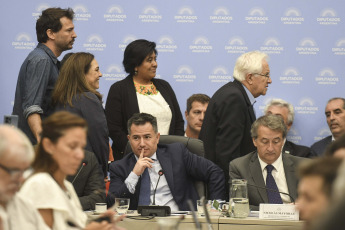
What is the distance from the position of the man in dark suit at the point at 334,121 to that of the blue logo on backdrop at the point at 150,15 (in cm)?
204

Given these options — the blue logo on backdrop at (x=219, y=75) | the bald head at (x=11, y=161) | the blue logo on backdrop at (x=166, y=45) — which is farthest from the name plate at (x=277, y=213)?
the blue logo on backdrop at (x=166, y=45)

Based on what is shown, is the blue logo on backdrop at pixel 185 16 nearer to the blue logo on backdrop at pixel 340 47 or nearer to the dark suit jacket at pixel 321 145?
the blue logo on backdrop at pixel 340 47

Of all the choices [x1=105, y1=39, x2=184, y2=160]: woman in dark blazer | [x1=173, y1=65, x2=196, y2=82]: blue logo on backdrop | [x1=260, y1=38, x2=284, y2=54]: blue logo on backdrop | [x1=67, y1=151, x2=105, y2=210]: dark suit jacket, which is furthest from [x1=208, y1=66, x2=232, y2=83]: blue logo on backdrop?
[x1=67, y1=151, x2=105, y2=210]: dark suit jacket

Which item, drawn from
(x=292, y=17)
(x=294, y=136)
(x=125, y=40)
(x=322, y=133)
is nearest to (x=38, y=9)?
(x=125, y=40)

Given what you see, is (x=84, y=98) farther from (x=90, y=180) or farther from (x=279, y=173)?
(x=279, y=173)

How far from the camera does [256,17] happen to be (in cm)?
653

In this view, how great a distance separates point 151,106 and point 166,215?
69.2 inches

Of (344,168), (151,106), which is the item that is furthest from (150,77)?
(344,168)

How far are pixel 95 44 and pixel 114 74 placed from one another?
1.29 feet

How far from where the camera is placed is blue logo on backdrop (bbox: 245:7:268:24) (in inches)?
257

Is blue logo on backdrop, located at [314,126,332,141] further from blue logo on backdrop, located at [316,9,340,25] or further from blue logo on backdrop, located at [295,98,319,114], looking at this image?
blue logo on backdrop, located at [316,9,340,25]

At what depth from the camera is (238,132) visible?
4.77 meters

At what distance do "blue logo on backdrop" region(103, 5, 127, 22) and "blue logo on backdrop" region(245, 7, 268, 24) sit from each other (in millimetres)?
1348

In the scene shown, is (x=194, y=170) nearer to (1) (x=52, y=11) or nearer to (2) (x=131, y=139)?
(2) (x=131, y=139)
